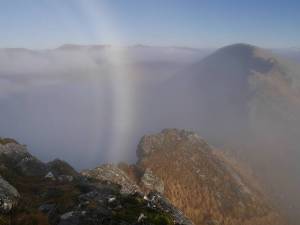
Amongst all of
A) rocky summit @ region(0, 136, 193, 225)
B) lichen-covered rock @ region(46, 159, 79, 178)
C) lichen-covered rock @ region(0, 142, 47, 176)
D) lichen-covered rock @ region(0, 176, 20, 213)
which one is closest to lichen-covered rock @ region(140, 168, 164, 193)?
lichen-covered rock @ region(46, 159, 79, 178)

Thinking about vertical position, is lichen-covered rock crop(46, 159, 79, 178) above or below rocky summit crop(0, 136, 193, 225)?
below

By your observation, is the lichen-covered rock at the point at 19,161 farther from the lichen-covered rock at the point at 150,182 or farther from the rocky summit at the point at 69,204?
the lichen-covered rock at the point at 150,182

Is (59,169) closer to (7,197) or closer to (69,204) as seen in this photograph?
(7,197)

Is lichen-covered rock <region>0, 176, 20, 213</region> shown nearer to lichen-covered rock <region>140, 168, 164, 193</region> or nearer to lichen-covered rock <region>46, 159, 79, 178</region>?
lichen-covered rock <region>46, 159, 79, 178</region>

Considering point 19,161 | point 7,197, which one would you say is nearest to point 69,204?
point 7,197

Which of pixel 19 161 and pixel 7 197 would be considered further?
pixel 19 161

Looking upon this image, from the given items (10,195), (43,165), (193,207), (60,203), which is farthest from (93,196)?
(193,207)

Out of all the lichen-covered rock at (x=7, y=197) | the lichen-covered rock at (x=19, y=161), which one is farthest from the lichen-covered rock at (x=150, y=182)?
the lichen-covered rock at (x=7, y=197)

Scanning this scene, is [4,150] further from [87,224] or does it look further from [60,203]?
[87,224]

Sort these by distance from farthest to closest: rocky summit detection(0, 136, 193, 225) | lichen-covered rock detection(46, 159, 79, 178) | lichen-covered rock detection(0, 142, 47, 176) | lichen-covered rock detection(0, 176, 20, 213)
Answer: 1. lichen-covered rock detection(46, 159, 79, 178)
2. lichen-covered rock detection(0, 142, 47, 176)
3. lichen-covered rock detection(0, 176, 20, 213)
4. rocky summit detection(0, 136, 193, 225)
